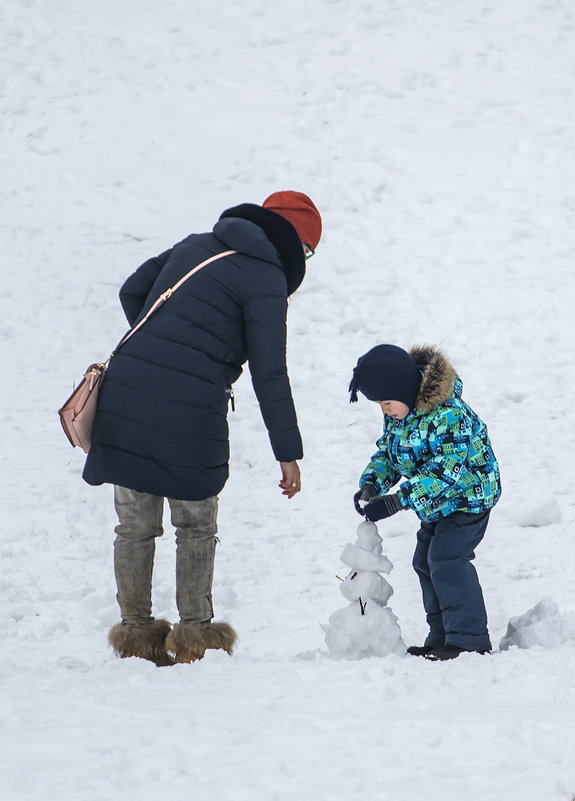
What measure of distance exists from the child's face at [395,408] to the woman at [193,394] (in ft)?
1.60

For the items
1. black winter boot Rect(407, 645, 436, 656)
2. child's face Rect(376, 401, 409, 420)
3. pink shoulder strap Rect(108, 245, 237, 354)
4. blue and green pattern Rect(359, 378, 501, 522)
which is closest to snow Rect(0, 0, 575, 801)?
black winter boot Rect(407, 645, 436, 656)

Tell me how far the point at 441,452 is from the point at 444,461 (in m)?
0.04

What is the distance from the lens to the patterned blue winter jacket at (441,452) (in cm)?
377

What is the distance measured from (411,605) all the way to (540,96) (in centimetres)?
797

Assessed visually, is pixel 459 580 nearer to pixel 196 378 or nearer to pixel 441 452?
pixel 441 452

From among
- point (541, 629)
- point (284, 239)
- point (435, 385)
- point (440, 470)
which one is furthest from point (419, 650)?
point (284, 239)

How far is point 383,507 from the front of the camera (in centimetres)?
383

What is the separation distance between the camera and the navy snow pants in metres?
3.83

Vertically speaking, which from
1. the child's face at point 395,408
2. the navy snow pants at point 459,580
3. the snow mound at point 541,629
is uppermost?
the child's face at point 395,408

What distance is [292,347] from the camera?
7832mm

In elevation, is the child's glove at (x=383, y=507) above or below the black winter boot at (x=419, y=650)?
above

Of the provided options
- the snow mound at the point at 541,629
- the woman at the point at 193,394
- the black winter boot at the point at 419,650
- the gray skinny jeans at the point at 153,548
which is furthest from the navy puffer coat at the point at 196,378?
the snow mound at the point at 541,629

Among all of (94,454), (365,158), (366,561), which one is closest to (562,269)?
(365,158)

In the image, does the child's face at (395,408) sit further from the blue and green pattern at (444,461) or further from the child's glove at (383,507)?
the child's glove at (383,507)
